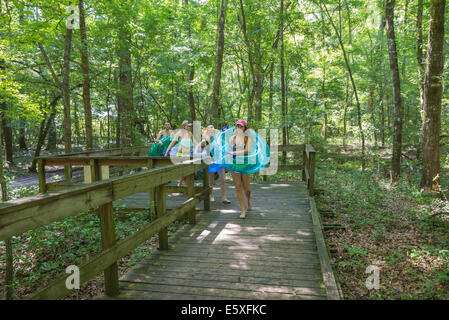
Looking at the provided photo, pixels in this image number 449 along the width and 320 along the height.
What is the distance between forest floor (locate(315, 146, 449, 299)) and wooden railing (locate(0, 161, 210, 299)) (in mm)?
2617

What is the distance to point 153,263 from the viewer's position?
3.62 metres

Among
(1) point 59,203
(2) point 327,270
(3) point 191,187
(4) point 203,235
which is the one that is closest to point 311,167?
(3) point 191,187

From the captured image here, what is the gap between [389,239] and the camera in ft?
17.1

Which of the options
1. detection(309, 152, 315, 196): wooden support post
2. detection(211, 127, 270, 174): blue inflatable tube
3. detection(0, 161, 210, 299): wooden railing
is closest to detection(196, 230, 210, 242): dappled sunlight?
detection(0, 161, 210, 299): wooden railing

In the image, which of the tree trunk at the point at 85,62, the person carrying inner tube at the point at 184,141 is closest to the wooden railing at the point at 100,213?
the person carrying inner tube at the point at 184,141

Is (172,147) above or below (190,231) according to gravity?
above

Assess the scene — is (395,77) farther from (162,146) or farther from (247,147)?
(162,146)

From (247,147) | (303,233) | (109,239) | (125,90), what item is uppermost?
(125,90)

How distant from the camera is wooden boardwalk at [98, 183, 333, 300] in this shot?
2.92m

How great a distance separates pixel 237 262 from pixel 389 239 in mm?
3343

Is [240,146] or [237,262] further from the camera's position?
[240,146]
